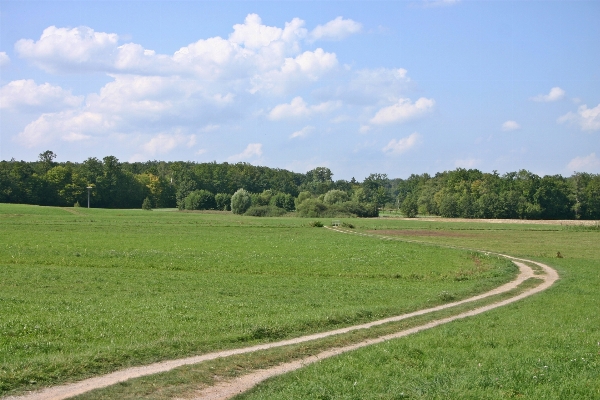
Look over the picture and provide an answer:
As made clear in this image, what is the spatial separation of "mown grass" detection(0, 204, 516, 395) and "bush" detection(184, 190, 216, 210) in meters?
113

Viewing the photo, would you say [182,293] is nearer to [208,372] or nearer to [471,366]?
[208,372]

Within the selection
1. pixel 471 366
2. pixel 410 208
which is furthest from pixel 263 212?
pixel 471 366

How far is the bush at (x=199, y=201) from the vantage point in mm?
165000

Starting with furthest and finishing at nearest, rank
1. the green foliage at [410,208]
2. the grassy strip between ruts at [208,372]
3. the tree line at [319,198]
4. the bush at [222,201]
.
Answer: the green foliage at [410,208] → the bush at [222,201] → the tree line at [319,198] → the grassy strip between ruts at [208,372]

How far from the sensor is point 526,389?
10.3 metres

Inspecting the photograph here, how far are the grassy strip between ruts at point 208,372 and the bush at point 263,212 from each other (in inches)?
4877

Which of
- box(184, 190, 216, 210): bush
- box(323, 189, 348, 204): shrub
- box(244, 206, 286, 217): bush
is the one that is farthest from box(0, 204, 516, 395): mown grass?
box(184, 190, 216, 210): bush

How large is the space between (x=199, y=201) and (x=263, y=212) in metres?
32.4

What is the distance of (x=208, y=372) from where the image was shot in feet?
37.6

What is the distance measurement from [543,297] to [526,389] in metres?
16.0

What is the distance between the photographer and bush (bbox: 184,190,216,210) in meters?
Answer: 165

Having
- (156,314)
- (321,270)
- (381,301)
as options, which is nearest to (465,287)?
(381,301)

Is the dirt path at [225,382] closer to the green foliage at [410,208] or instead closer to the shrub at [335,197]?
the shrub at [335,197]

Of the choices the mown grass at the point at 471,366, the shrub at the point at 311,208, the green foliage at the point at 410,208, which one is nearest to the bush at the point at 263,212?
the shrub at the point at 311,208
